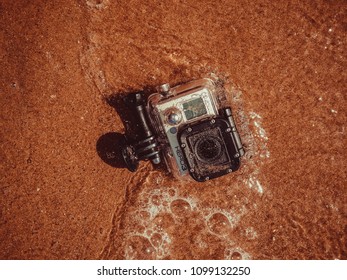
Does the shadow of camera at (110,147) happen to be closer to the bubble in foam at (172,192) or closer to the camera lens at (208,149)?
the bubble in foam at (172,192)

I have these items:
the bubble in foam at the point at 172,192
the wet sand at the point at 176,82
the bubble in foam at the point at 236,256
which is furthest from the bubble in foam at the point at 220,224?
the bubble in foam at the point at 172,192

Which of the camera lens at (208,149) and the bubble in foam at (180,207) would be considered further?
the bubble in foam at (180,207)

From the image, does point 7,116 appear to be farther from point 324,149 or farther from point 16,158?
point 324,149

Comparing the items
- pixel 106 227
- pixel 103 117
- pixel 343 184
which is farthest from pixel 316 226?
pixel 103 117

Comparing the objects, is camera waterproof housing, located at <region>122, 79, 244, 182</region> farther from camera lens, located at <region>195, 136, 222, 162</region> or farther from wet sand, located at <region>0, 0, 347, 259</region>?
wet sand, located at <region>0, 0, 347, 259</region>

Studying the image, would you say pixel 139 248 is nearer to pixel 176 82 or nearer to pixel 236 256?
pixel 236 256
